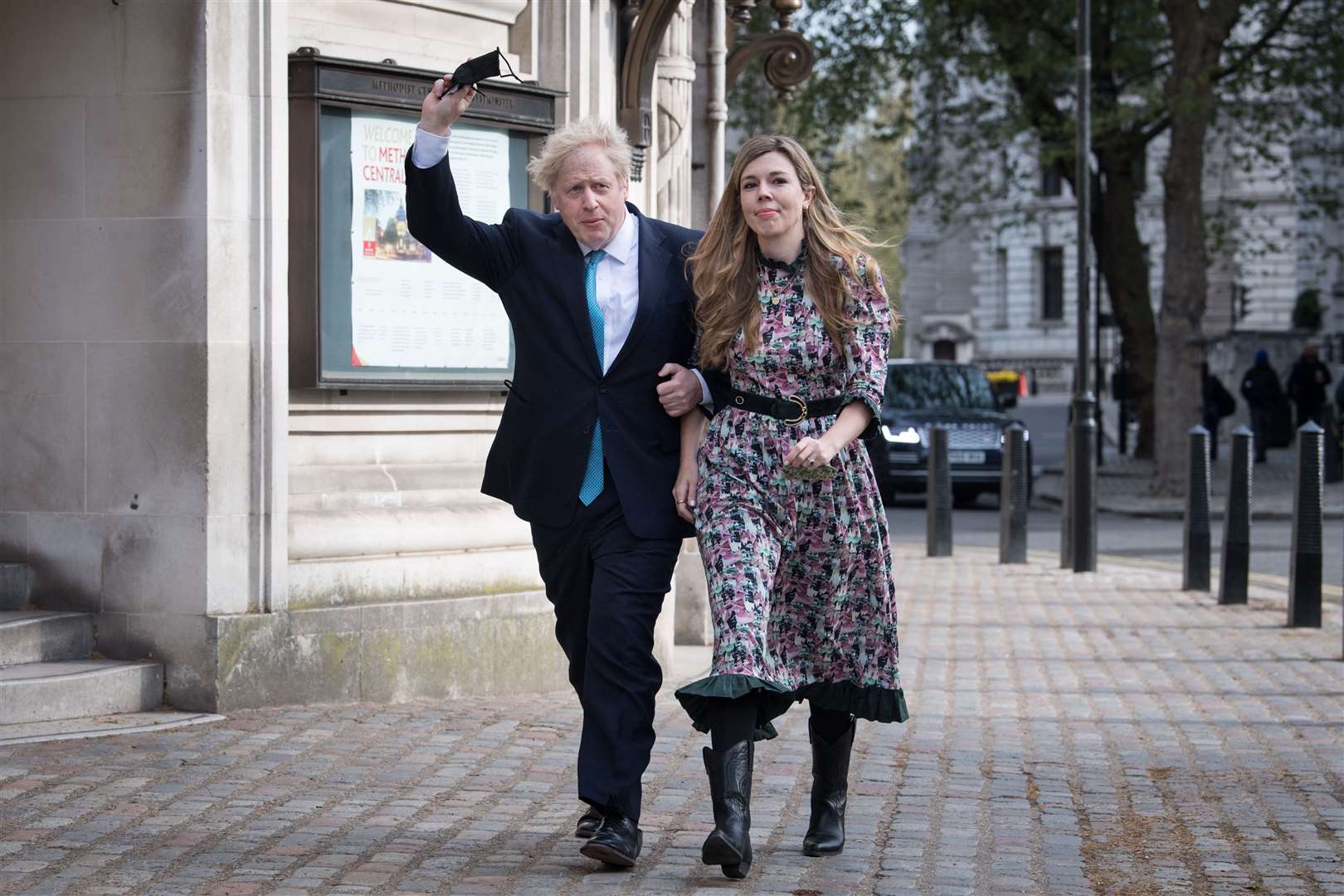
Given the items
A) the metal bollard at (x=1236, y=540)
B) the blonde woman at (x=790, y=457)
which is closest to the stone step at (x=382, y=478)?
the blonde woman at (x=790, y=457)

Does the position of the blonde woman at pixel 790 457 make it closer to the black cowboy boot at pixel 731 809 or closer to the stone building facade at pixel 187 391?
the black cowboy boot at pixel 731 809

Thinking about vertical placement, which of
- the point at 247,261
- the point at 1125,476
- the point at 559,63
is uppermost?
the point at 559,63

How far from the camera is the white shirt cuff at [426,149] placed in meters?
4.95

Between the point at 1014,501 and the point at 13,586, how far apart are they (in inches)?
386

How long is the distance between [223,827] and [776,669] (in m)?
1.58

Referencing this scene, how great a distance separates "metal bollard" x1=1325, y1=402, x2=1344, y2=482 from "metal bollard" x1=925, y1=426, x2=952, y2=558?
11.8 m

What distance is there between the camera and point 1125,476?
28578 mm

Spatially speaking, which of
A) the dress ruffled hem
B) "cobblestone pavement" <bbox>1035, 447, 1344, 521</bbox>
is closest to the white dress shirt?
the dress ruffled hem

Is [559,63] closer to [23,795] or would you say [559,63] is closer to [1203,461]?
[23,795]

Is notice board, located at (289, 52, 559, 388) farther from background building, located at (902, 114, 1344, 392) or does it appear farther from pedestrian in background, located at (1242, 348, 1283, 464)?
background building, located at (902, 114, 1344, 392)

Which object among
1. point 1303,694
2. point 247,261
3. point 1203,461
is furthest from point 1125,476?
point 247,261

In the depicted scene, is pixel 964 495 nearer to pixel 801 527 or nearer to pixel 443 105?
pixel 801 527

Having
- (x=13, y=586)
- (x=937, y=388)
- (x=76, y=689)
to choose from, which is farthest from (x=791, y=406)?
(x=937, y=388)

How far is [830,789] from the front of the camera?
17.3 feet
